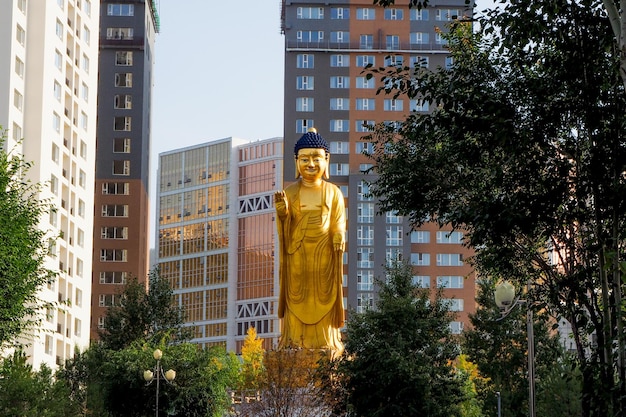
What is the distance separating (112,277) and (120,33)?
27.9 meters

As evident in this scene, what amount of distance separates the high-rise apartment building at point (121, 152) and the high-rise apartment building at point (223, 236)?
Result: 1177 inches

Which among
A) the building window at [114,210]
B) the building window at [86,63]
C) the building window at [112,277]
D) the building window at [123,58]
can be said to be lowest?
the building window at [112,277]

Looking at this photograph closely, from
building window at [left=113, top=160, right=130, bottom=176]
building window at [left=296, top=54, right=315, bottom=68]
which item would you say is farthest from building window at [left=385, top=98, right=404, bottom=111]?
building window at [left=113, top=160, right=130, bottom=176]

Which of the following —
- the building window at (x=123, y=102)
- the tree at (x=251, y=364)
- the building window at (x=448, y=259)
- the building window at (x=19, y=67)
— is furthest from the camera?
the building window at (x=448, y=259)

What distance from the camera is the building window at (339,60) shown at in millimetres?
142500

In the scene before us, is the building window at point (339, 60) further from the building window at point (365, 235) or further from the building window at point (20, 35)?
the building window at point (20, 35)

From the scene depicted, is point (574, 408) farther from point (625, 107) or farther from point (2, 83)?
point (2, 83)

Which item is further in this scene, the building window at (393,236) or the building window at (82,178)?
the building window at (393,236)

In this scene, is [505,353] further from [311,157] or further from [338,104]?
[338,104]

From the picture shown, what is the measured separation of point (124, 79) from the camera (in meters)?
137

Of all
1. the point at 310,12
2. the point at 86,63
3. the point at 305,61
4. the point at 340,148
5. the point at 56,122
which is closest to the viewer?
the point at 56,122

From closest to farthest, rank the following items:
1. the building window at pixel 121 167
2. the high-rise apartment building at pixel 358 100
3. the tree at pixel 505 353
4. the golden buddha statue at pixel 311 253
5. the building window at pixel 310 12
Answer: the golden buddha statue at pixel 311 253 < the tree at pixel 505 353 < the building window at pixel 121 167 < the high-rise apartment building at pixel 358 100 < the building window at pixel 310 12

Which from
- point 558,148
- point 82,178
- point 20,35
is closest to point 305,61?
point 82,178


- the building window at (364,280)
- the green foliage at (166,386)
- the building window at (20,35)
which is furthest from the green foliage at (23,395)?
the building window at (364,280)
